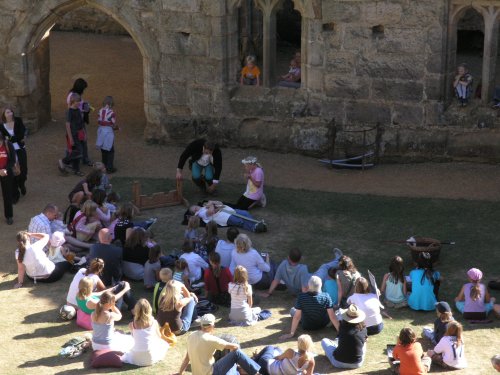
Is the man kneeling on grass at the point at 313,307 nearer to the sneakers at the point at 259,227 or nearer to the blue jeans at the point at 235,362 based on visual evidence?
the blue jeans at the point at 235,362

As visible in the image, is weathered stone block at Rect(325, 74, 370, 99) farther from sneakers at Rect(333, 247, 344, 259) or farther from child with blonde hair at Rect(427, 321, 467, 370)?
child with blonde hair at Rect(427, 321, 467, 370)

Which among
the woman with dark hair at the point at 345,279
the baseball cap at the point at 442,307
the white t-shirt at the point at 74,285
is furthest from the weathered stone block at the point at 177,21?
the baseball cap at the point at 442,307

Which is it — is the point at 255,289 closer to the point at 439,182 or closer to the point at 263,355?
the point at 263,355

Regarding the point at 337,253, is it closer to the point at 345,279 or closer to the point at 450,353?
the point at 345,279

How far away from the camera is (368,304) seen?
14.8 meters

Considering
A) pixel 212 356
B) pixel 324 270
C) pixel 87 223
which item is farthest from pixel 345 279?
pixel 87 223

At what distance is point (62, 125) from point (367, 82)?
241 inches

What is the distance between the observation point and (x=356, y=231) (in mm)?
18250

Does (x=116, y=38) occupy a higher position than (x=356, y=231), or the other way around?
(x=116, y=38)

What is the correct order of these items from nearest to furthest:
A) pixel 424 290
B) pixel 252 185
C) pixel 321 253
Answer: pixel 424 290
pixel 321 253
pixel 252 185

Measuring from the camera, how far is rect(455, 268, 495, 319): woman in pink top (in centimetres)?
1524

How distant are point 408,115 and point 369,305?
6.64 meters

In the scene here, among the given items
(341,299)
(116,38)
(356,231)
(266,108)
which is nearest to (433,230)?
(356,231)

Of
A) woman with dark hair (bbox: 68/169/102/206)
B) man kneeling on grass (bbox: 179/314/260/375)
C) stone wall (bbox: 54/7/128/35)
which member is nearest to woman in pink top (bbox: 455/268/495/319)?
man kneeling on grass (bbox: 179/314/260/375)
